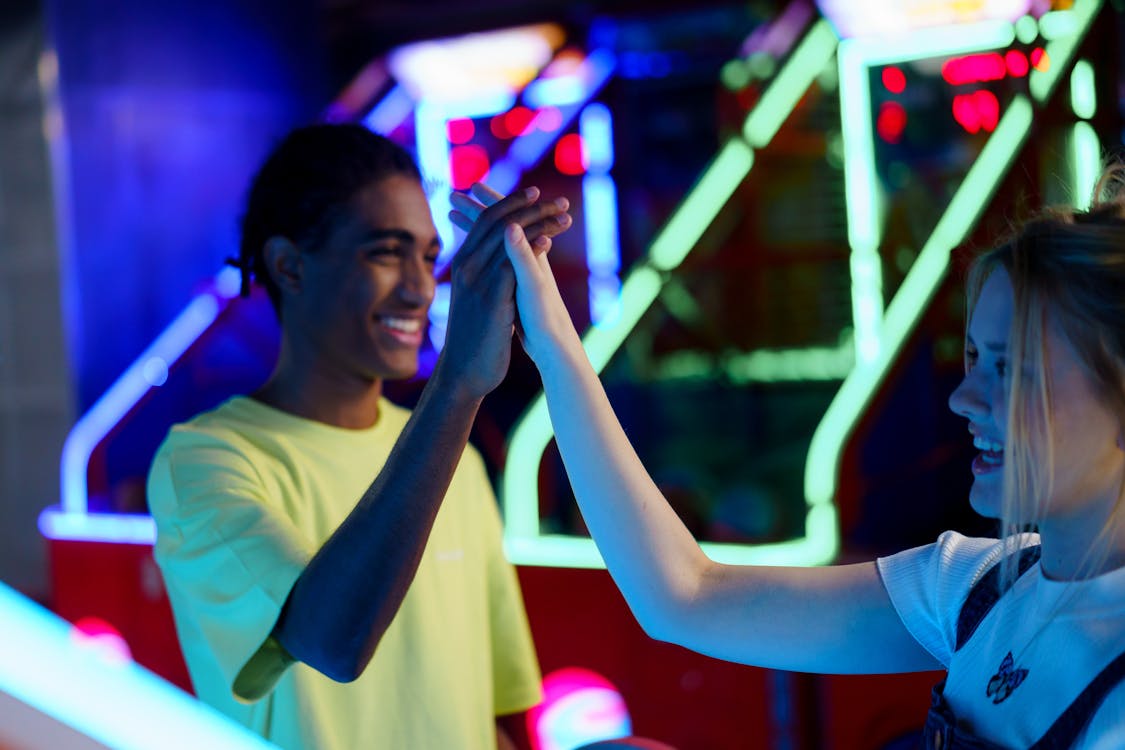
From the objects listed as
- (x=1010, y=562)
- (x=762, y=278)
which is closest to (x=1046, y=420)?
(x=1010, y=562)

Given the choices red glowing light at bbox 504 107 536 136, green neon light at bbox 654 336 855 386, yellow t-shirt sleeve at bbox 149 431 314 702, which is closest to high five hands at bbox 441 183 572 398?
yellow t-shirt sleeve at bbox 149 431 314 702

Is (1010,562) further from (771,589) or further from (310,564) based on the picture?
(310,564)

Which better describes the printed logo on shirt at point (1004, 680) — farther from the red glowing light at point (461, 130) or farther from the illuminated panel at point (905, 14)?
the red glowing light at point (461, 130)

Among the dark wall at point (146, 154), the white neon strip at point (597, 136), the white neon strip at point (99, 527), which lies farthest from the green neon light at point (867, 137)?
the dark wall at point (146, 154)

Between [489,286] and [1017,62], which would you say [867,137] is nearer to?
[1017,62]

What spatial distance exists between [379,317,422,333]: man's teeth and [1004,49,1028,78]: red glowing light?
207 centimetres

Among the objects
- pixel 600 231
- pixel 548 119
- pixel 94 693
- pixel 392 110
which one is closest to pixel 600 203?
pixel 600 231

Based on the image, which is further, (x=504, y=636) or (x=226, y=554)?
(x=504, y=636)

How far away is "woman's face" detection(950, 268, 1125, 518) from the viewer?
3.12ft

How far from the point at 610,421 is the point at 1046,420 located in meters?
0.40

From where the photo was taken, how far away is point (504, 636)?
63.4 inches

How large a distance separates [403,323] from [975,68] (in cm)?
218

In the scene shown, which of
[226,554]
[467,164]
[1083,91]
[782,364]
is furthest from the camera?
[782,364]

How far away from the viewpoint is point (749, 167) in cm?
→ 307
